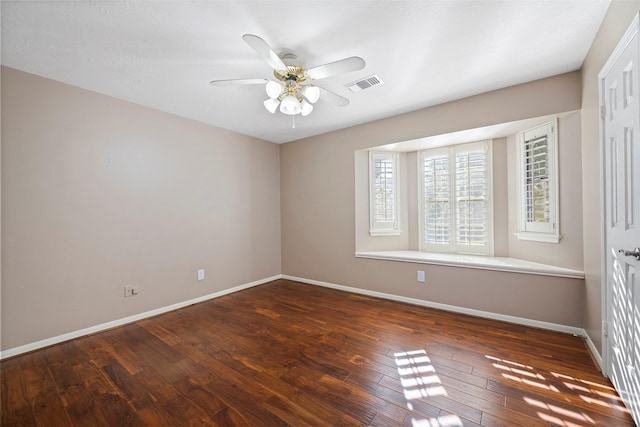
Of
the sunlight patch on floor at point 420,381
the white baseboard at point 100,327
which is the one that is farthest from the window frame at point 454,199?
the white baseboard at point 100,327

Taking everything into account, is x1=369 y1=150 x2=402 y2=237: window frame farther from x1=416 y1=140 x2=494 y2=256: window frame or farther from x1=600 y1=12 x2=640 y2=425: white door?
x1=600 y1=12 x2=640 y2=425: white door

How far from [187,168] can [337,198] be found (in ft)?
7.17

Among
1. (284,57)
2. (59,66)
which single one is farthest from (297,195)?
(59,66)

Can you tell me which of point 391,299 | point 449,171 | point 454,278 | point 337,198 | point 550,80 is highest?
point 550,80

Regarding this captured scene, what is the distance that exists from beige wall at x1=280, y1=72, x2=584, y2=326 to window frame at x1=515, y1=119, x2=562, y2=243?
33 cm

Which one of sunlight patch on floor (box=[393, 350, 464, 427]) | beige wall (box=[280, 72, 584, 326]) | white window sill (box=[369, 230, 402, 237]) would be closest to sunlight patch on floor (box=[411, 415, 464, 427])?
sunlight patch on floor (box=[393, 350, 464, 427])

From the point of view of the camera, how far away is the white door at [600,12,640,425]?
1379 mm

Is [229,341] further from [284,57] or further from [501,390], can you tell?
[284,57]

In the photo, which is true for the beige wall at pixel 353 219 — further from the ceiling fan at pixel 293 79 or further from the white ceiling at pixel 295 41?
the ceiling fan at pixel 293 79

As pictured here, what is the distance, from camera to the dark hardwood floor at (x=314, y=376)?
151 cm

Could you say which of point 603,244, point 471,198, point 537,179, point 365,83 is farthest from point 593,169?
point 365,83

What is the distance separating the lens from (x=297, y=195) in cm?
453

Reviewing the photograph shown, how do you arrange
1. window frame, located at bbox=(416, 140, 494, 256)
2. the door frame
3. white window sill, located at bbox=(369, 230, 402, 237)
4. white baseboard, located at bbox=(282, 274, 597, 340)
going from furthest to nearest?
white window sill, located at bbox=(369, 230, 402, 237) < window frame, located at bbox=(416, 140, 494, 256) < white baseboard, located at bbox=(282, 274, 597, 340) < the door frame

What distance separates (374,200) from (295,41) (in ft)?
8.38
